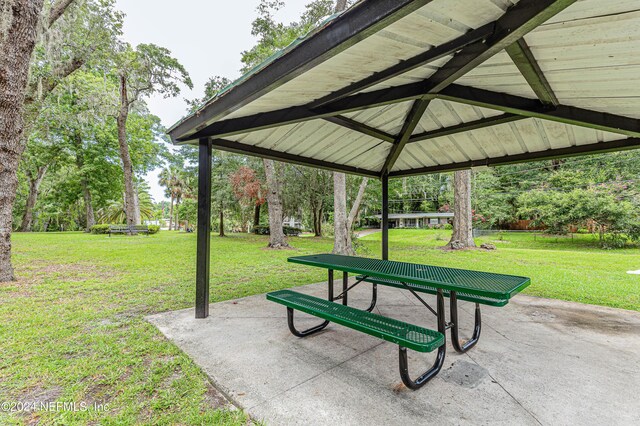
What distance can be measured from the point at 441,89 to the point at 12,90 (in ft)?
23.3

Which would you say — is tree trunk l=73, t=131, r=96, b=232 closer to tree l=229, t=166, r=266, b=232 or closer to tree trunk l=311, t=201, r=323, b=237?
tree l=229, t=166, r=266, b=232

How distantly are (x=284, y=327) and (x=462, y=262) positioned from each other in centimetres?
729

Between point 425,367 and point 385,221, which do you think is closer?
point 425,367

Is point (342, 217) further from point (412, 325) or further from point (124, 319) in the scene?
point (412, 325)

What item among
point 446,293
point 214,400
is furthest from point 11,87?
point 446,293

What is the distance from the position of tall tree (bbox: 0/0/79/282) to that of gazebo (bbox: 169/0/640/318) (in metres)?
4.14

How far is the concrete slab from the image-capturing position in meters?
1.73

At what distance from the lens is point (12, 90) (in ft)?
16.1

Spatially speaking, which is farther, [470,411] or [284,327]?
[284,327]

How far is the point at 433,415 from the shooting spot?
170 centimetres

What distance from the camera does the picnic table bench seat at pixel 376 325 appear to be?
1.76 meters

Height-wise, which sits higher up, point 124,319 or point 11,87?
point 11,87

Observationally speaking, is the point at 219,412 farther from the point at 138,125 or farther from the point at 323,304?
the point at 138,125

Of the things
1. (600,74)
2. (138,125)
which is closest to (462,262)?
(600,74)
